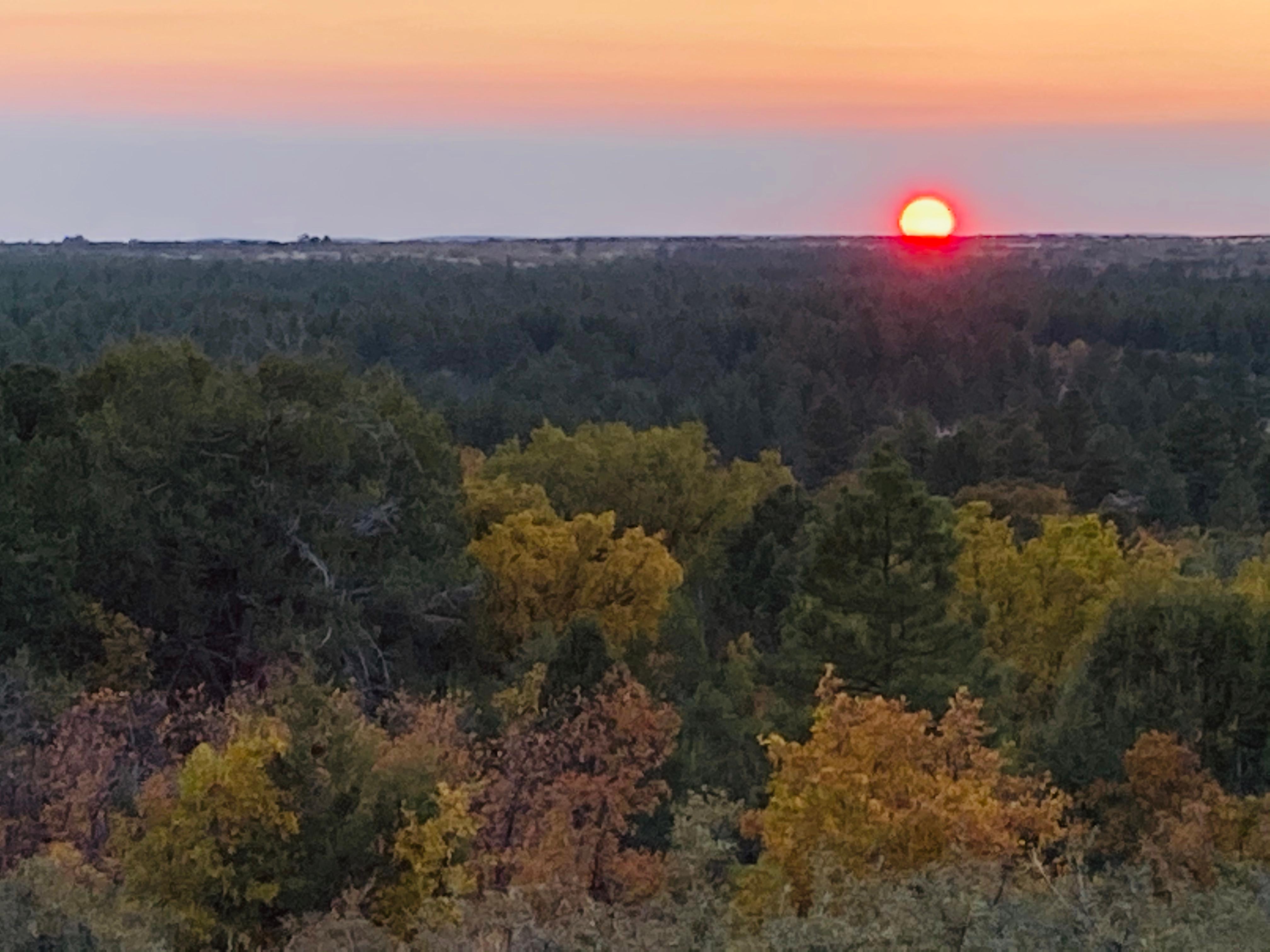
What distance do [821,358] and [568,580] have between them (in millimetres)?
69697

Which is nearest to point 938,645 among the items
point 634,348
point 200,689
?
point 200,689

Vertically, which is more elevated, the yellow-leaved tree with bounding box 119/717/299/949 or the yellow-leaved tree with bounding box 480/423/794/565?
the yellow-leaved tree with bounding box 119/717/299/949

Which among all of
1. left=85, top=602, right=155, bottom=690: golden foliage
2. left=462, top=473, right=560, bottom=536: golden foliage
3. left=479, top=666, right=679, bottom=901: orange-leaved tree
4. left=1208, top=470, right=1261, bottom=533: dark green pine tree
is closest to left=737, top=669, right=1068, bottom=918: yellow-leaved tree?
left=479, top=666, right=679, bottom=901: orange-leaved tree

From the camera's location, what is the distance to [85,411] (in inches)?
1446

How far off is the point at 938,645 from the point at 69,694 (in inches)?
504

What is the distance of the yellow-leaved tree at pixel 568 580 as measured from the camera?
37719 millimetres

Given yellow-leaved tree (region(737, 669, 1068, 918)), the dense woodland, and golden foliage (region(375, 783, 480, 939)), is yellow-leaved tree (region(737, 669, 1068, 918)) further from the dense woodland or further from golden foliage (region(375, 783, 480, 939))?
golden foliage (region(375, 783, 480, 939))

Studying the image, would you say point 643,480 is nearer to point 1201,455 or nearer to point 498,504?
point 498,504

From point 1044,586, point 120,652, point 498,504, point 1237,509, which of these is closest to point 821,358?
point 1237,509

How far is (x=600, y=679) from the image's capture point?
26547mm

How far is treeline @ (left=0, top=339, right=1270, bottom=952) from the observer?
55.0 ft

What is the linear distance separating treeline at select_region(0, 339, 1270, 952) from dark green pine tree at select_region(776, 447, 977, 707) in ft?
0.19

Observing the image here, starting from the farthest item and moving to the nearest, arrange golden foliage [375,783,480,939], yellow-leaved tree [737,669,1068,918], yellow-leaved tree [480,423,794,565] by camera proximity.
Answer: yellow-leaved tree [480,423,794,565], golden foliage [375,783,480,939], yellow-leaved tree [737,669,1068,918]

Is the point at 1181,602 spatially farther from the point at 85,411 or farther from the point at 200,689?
the point at 85,411
